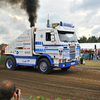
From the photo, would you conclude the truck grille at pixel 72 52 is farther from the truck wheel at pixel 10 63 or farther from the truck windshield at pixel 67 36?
the truck wheel at pixel 10 63

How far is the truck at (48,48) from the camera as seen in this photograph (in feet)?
31.4

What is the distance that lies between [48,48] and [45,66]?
48.2 inches

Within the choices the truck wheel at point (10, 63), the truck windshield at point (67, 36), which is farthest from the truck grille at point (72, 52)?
the truck wheel at point (10, 63)

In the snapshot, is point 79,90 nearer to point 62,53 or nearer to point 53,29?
point 62,53

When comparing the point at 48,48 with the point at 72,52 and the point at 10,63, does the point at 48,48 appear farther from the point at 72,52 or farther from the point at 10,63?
the point at 10,63

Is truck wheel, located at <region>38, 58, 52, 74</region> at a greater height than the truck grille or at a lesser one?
lesser

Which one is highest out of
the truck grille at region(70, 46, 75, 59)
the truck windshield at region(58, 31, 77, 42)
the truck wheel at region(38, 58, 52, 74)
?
the truck windshield at region(58, 31, 77, 42)

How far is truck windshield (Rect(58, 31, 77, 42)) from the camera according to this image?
984 cm

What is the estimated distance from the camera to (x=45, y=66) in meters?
9.94

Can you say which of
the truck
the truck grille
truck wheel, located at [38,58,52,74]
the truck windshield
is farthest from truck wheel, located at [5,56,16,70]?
the truck grille

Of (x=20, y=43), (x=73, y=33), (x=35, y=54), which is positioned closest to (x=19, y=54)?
(x=20, y=43)

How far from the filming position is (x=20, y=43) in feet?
37.1

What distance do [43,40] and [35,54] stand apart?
3.94 ft

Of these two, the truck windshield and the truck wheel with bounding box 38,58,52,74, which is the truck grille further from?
the truck wheel with bounding box 38,58,52,74
